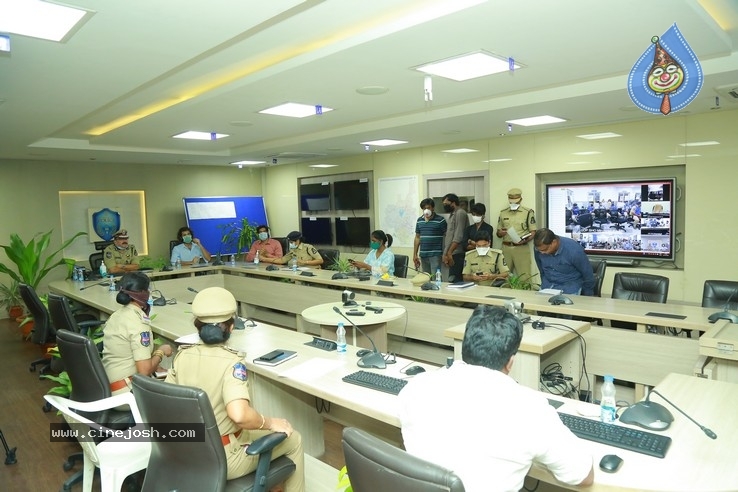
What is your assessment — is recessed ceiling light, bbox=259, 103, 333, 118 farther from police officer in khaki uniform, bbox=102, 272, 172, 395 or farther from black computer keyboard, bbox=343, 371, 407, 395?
black computer keyboard, bbox=343, 371, 407, 395

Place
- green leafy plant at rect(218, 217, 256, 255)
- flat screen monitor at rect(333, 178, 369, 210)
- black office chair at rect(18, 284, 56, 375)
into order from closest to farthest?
black office chair at rect(18, 284, 56, 375)
flat screen monitor at rect(333, 178, 369, 210)
green leafy plant at rect(218, 217, 256, 255)

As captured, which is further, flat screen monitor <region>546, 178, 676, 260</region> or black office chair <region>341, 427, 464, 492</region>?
flat screen monitor <region>546, 178, 676, 260</region>

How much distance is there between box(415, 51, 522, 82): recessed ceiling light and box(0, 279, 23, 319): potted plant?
715cm

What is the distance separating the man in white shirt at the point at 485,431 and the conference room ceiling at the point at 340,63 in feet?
6.56

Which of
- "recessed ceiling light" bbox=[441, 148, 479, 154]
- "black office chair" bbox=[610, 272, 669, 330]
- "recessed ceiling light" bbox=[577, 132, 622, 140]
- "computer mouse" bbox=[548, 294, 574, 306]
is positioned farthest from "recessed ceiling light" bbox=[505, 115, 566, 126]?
"computer mouse" bbox=[548, 294, 574, 306]

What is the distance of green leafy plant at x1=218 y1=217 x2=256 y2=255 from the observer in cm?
1001

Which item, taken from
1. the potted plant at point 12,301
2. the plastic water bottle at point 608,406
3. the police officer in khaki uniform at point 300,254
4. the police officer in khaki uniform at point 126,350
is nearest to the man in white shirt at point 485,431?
the plastic water bottle at point 608,406

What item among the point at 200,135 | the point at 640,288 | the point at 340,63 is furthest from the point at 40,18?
the point at 640,288

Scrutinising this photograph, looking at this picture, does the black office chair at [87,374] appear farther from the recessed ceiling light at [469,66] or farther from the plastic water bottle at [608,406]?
the recessed ceiling light at [469,66]

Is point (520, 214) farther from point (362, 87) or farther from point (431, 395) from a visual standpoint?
point (431, 395)

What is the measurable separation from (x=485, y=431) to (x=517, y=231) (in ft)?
19.5

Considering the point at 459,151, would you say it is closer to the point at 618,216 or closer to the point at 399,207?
the point at 399,207

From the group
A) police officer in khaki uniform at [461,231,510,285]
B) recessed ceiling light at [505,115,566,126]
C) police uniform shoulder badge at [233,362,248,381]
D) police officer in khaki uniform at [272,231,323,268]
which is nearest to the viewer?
police uniform shoulder badge at [233,362,248,381]

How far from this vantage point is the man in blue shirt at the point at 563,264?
4.47m
